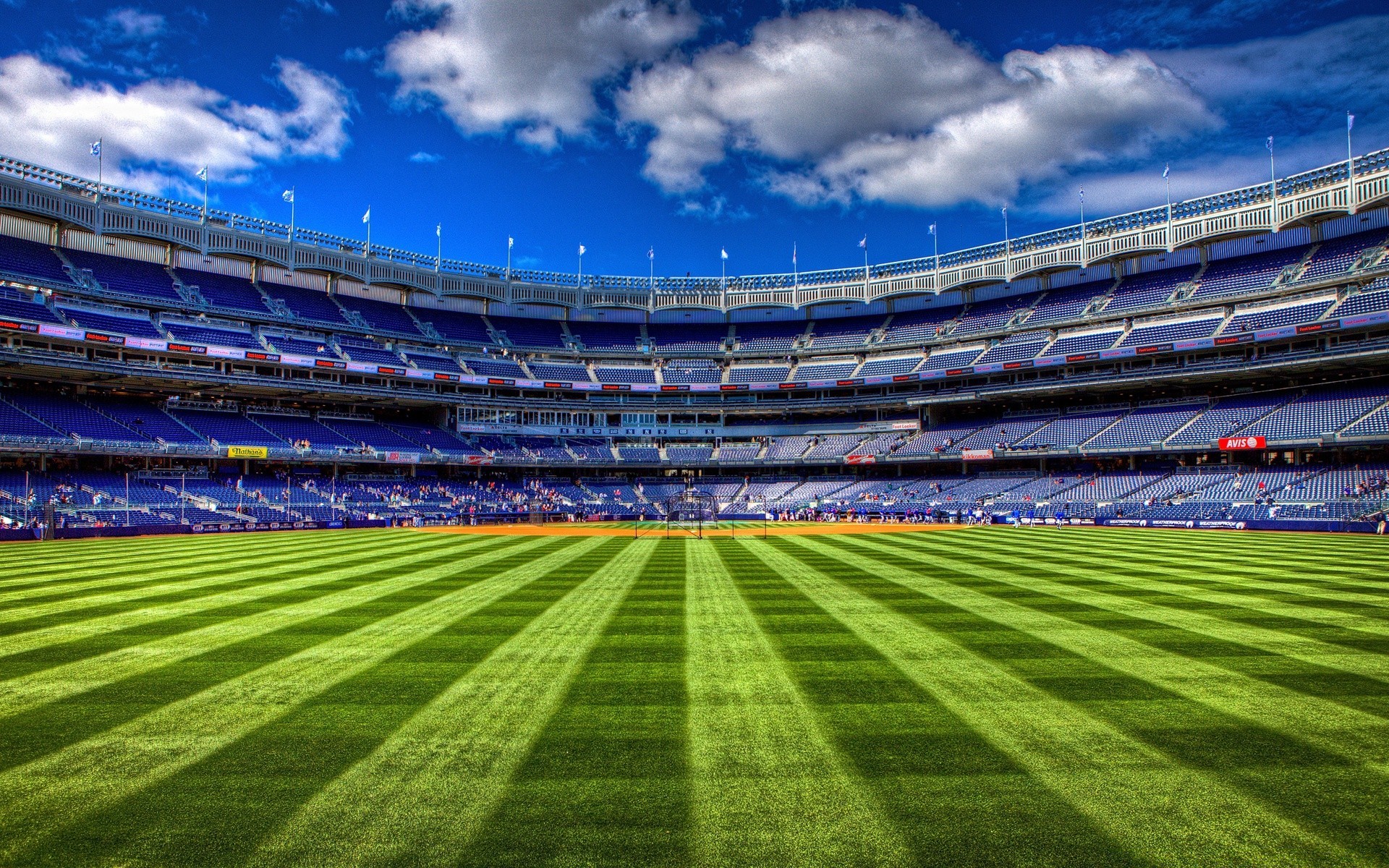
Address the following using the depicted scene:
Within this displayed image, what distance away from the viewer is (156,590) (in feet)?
55.4

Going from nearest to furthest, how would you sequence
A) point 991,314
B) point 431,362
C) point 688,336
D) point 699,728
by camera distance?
→ point 699,728
point 431,362
point 991,314
point 688,336

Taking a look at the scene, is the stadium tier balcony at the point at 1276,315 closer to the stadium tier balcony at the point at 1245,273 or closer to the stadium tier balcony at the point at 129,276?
the stadium tier balcony at the point at 1245,273

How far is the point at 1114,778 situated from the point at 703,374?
73050mm

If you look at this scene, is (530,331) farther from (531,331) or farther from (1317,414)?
(1317,414)

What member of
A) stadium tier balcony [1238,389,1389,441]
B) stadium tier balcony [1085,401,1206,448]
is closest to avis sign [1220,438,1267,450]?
stadium tier balcony [1238,389,1389,441]

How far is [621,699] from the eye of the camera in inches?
328

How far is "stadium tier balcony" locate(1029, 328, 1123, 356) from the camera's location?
5994cm

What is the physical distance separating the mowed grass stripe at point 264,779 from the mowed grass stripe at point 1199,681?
791cm

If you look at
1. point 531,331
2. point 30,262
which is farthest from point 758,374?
point 30,262

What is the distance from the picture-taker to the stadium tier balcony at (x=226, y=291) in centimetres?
6156

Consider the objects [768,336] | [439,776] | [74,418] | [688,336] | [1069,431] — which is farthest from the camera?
[688,336]

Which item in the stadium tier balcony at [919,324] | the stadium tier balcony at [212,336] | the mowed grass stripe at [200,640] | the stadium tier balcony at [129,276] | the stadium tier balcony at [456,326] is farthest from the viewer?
the stadium tier balcony at [456,326]

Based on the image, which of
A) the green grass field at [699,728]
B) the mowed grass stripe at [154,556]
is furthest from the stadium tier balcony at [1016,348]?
the mowed grass stripe at [154,556]

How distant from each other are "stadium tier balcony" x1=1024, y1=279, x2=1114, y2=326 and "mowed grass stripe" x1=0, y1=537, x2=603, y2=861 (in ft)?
219
